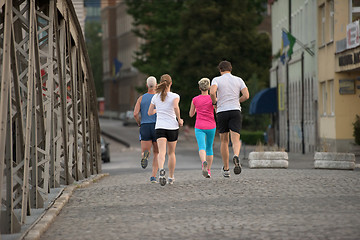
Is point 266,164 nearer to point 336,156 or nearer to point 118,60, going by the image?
point 336,156

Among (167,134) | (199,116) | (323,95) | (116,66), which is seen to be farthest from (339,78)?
(116,66)

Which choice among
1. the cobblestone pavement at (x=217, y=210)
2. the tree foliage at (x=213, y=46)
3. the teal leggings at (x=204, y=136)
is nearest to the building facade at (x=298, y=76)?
the tree foliage at (x=213, y=46)

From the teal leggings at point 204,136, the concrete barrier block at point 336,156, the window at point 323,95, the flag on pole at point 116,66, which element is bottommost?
the concrete barrier block at point 336,156

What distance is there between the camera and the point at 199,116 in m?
17.0

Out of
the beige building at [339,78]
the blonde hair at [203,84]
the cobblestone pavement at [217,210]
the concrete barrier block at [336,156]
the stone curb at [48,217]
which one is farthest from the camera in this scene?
the beige building at [339,78]

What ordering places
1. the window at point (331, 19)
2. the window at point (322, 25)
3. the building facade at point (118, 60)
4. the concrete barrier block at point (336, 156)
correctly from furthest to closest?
1. the building facade at point (118, 60)
2. the window at point (322, 25)
3. the window at point (331, 19)
4. the concrete barrier block at point (336, 156)

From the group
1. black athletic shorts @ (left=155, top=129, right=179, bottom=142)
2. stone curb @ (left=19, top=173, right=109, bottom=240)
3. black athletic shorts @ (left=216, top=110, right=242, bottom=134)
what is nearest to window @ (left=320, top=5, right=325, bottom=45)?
black athletic shorts @ (left=216, top=110, right=242, bottom=134)

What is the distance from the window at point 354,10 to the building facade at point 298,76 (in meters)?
4.33

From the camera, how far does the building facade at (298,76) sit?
Answer: 43.2 metres

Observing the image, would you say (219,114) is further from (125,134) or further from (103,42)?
(103,42)

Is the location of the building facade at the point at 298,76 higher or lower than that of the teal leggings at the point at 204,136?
→ higher

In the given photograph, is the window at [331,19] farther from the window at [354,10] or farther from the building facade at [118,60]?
the building facade at [118,60]

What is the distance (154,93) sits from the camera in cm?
1697

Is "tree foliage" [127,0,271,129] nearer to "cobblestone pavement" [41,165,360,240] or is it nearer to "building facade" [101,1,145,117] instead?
"building facade" [101,1,145,117]
